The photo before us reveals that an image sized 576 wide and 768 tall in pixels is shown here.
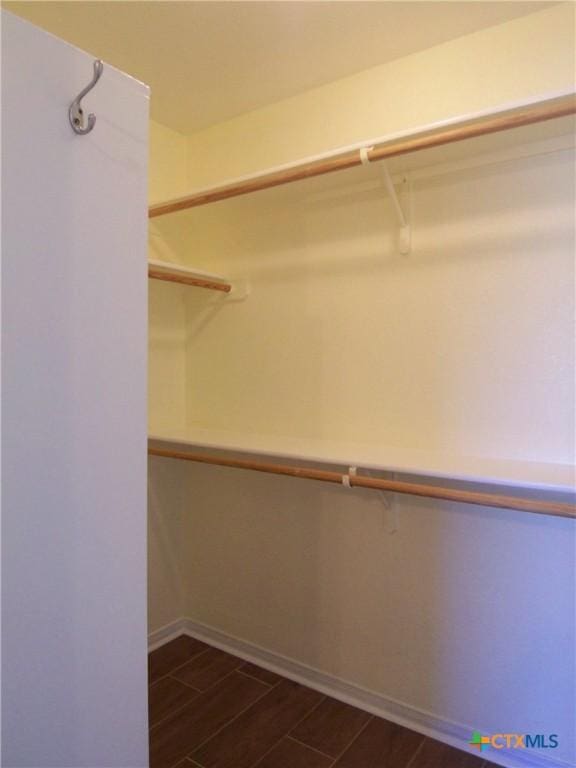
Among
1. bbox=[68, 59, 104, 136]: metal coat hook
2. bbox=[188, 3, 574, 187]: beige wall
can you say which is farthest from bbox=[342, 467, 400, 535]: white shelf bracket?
bbox=[68, 59, 104, 136]: metal coat hook

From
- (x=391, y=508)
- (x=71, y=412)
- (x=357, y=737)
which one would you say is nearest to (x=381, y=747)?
(x=357, y=737)

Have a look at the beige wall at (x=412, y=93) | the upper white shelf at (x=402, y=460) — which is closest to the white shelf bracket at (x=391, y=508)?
the upper white shelf at (x=402, y=460)

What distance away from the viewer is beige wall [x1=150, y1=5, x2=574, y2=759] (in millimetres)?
1600

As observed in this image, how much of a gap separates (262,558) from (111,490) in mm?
1568

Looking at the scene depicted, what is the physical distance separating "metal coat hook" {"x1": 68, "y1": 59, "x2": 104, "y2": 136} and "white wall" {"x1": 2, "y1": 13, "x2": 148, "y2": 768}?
0.03ft

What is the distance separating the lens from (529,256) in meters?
1.62

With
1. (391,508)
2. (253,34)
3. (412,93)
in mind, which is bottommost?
(391,508)

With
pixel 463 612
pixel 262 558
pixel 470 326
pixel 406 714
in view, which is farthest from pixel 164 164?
pixel 406 714

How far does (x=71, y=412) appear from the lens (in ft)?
2.48

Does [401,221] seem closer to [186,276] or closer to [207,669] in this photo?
[186,276]

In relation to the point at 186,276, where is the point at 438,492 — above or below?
below

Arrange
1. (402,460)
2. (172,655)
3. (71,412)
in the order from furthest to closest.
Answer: (172,655), (402,460), (71,412)

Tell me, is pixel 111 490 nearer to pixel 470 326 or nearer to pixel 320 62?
pixel 470 326

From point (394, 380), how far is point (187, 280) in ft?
3.30
